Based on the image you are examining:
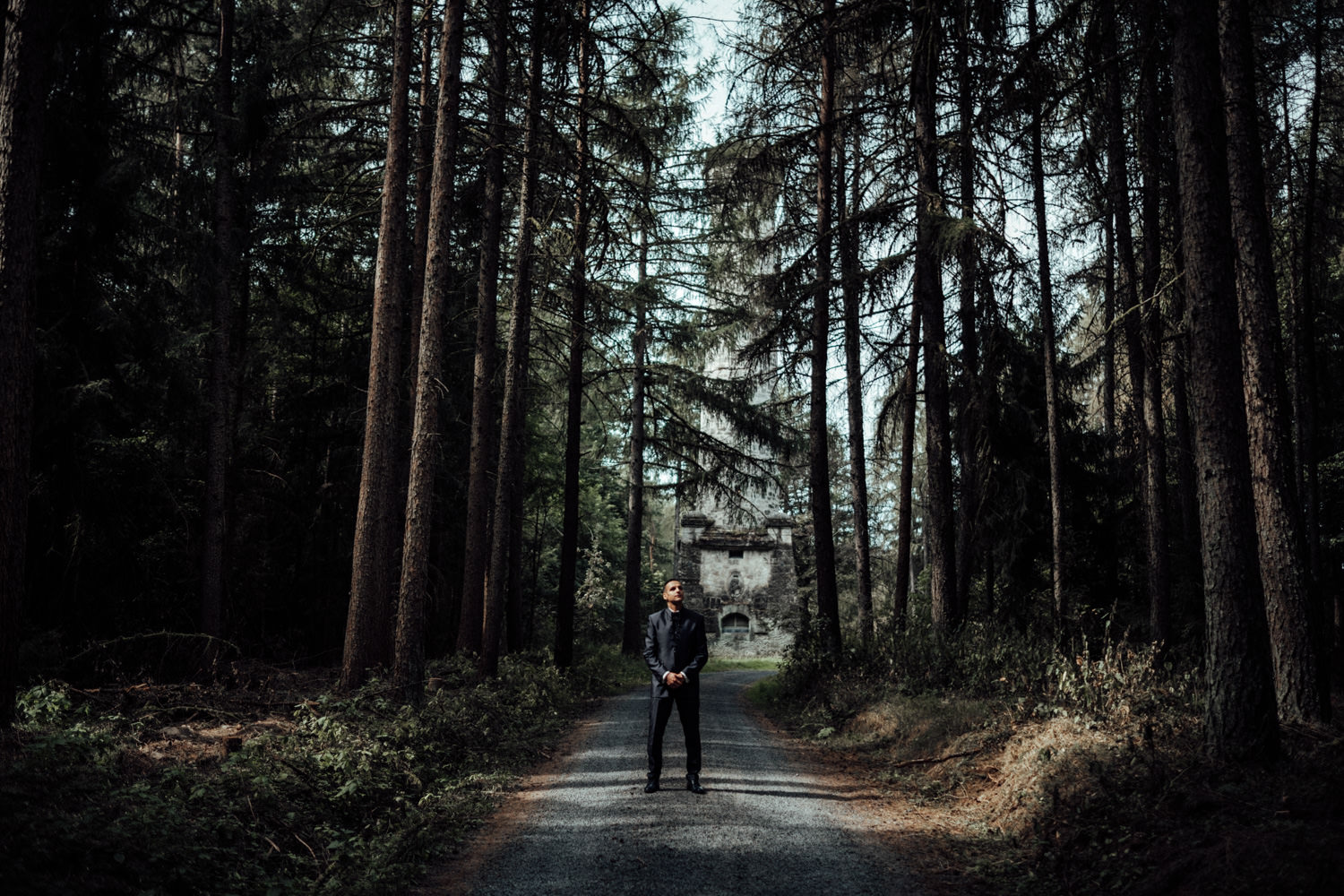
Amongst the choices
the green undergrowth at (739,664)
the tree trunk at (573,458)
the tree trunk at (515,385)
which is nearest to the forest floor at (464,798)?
the tree trunk at (515,385)

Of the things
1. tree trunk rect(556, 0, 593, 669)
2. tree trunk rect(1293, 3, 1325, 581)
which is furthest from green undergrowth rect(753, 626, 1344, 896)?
tree trunk rect(556, 0, 593, 669)

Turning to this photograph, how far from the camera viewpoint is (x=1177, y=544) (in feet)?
47.2

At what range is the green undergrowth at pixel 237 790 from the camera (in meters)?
4.43

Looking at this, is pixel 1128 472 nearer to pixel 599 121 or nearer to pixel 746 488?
pixel 746 488

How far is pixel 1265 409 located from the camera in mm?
7039

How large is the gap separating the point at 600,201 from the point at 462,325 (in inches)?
305

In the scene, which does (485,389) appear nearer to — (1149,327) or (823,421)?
(823,421)

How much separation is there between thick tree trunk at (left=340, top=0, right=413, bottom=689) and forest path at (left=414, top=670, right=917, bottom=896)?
2.97 meters

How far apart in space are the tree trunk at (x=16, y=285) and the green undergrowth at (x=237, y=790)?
3.75 ft

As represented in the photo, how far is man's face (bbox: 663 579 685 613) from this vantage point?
7820mm

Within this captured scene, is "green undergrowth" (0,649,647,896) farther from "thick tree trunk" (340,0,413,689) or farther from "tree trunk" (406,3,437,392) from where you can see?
"tree trunk" (406,3,437,392)

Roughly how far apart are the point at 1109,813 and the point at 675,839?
9.76 feet

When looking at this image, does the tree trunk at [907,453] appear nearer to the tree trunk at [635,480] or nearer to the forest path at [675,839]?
the tree trunk at [635,480]

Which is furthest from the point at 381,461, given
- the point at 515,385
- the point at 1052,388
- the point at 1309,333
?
the point at 1309,333
